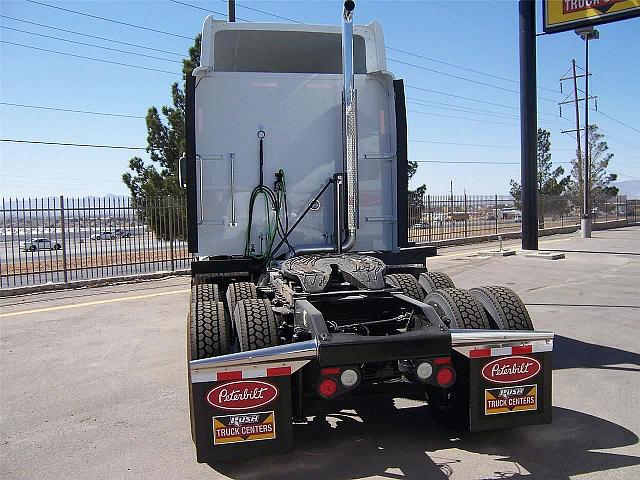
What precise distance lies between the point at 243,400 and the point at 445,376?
4.30 feet

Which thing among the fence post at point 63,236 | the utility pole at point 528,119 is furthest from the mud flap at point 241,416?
the utility pole at point 528,119

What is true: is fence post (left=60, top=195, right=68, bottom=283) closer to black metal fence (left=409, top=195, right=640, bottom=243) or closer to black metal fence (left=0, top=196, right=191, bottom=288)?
black metal fence (left=0, top=196, right=191, bottom=288)

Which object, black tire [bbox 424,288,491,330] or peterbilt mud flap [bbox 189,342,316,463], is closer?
peterbilt mud flap [bbox 189,342,316,463]

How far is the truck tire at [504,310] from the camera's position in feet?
14.8

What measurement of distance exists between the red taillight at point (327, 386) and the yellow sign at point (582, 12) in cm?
1632

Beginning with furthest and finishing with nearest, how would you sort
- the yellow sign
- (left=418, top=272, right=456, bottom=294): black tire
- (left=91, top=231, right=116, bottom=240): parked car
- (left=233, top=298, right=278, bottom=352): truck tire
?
1. the yellow sign
2. (left=91, top=231, right=116, bottom=240): parked car
3. (left=418, top=272, right=456, bottom=294): black tire
4. (left=233, top=298, right=278, bottom=352): truck tire

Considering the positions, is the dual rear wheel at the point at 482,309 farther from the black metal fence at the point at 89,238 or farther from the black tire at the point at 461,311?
the black metal fence at the point at 89,238

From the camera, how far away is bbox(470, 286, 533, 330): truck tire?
177 inches

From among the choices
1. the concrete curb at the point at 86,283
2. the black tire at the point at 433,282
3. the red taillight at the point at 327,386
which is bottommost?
the concrete curb at the point at 86,283

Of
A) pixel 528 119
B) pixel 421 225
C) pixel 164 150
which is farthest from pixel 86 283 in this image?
pixel 528 119

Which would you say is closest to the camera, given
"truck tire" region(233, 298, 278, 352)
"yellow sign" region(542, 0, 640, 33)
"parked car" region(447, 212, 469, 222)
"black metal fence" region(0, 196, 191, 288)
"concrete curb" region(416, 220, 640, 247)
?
"truck tire" region(233, 298, 278, 352)

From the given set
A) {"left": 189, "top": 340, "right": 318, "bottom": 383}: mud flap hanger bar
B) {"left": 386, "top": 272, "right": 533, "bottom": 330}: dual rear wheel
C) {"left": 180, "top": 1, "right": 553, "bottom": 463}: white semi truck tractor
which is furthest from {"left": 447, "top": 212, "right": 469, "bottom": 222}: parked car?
{"left": 189, "top": 340, "right": 318, "bottom": 383}: mud flap hanger bar

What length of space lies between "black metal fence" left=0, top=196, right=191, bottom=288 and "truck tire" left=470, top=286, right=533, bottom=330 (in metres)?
10.9

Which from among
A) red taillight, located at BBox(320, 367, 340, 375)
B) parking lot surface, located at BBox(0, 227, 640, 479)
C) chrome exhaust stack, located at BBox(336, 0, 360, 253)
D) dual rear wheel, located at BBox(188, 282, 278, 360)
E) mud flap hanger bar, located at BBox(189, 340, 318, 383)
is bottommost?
parking lot surface, located at BBox(0, 227, 640, 479)
